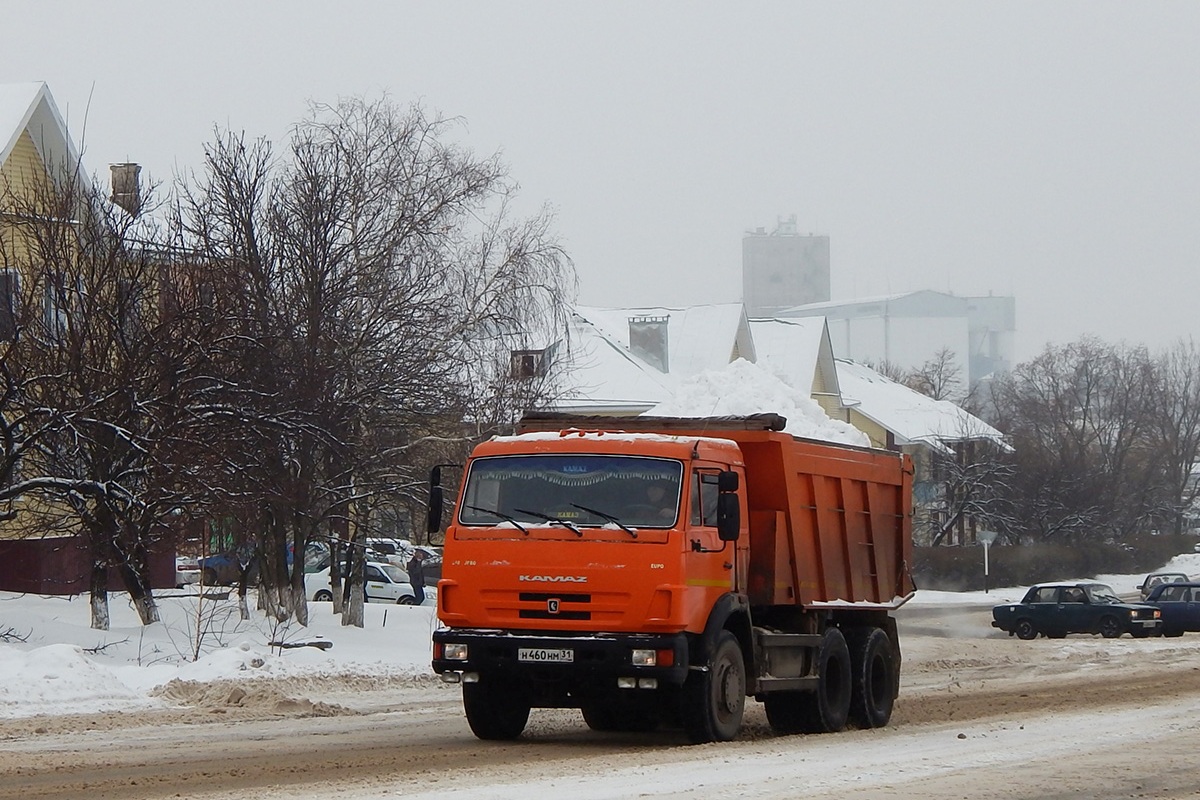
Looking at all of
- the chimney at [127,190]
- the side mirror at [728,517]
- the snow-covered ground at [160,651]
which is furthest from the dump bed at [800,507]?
the chimney at [127,190]

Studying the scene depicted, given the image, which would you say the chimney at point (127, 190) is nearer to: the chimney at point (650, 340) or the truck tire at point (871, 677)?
the truck tire at point (871, 677)

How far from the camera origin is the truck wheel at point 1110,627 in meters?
37.5

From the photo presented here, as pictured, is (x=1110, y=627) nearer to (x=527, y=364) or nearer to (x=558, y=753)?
(x=527, y=364)

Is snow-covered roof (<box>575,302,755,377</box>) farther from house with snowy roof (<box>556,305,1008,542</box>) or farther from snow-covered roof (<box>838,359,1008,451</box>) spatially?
snow-covered roof (<box>838,359,1008,451</box>)

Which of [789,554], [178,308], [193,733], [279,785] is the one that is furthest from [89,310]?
[279,785]

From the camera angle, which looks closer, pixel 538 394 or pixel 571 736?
pixel 571 736

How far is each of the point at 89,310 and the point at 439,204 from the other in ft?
34.5

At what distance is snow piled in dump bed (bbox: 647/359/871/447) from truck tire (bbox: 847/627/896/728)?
1054 inches

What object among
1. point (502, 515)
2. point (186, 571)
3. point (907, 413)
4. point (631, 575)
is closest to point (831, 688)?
point (631, 575)

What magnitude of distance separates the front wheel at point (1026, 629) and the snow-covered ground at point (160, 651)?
1485 centimetres

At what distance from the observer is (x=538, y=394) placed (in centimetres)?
3228

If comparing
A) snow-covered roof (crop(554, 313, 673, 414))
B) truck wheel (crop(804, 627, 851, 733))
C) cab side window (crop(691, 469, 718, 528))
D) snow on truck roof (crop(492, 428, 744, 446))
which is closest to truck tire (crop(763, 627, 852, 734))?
truck wheel (crop(804, 627, 851, 733))

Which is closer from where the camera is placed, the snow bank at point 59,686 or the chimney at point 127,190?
the snow bank at point 59,686

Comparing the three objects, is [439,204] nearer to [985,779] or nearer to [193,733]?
[193,733]
